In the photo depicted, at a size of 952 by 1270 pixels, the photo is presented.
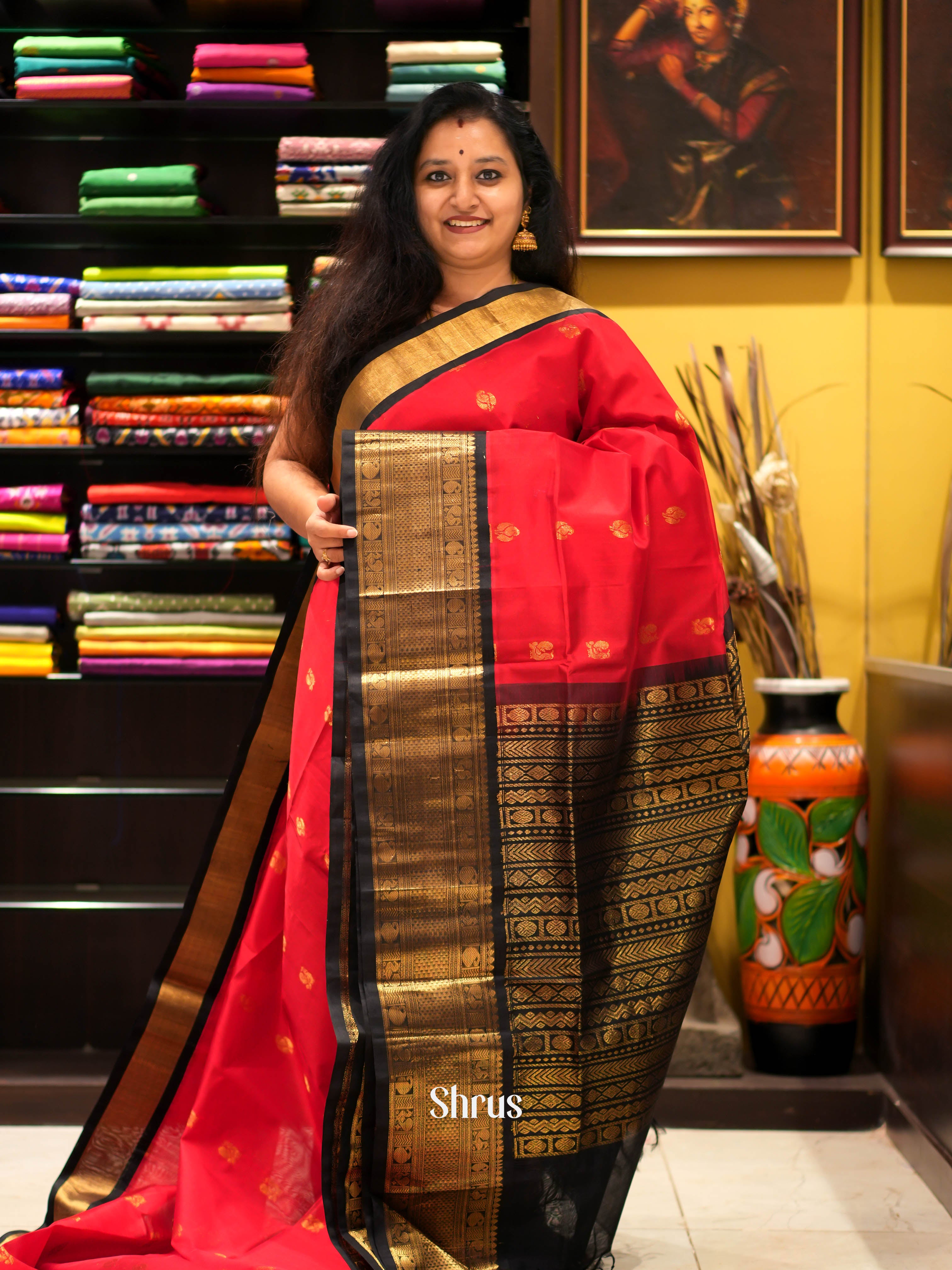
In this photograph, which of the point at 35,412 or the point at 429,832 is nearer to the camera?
the point at 429,832

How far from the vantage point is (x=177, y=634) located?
2.53 m

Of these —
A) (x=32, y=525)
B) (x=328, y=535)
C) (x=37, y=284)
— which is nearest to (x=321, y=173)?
(x=37, y=284)

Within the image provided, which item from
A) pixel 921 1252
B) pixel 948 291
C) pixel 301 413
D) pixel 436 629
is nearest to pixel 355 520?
pixel 436 629

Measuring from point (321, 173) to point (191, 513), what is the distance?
77 centimetres

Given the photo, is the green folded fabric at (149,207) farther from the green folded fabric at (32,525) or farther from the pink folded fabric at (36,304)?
the green folded fabric at (32,525)

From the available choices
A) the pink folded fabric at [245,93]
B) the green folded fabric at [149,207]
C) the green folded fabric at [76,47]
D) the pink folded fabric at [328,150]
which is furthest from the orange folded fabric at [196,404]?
the green folded fabric at [76,47]

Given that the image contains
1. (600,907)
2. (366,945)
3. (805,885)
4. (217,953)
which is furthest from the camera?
(805,885)

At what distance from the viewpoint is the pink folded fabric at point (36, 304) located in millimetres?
2518

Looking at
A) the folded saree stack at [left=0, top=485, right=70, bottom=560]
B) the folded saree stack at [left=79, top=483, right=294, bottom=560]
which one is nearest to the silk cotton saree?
the folded saree stack at [left=79, top=483, right=294, bottom=560]

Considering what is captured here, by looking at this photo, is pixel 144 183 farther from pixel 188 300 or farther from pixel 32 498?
pixel 32 498

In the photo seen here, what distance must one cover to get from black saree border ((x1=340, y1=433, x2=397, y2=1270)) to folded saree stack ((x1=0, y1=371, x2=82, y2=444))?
1.30m

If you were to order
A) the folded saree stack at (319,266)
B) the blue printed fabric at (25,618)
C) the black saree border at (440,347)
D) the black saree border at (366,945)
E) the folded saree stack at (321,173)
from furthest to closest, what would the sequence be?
the blue printed fabric at (25,618), the folded saree stack at (321,173), the folded saree stack at (319,266), the black saree border at (440,347), the black saree border at (366,945)

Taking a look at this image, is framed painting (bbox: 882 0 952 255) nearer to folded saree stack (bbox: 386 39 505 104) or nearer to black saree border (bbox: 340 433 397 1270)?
folded saree stack (bbox: 386 39 505 104)

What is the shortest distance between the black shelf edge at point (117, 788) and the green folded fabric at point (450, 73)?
5.05 ft
